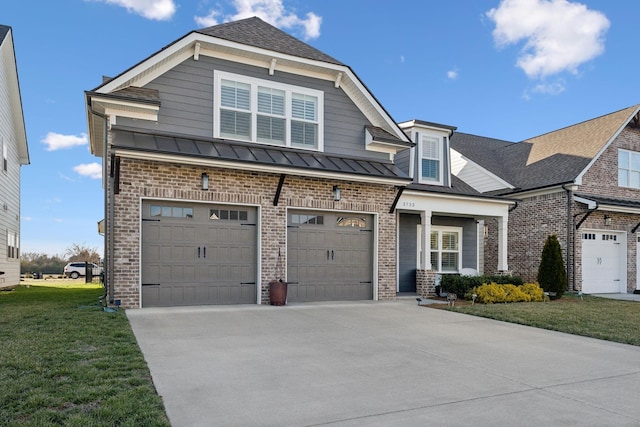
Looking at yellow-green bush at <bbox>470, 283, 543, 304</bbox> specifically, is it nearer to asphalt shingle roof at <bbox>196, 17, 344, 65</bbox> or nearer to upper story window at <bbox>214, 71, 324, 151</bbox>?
upper story window at <bbox>214, 71, 324, 151</bbox>

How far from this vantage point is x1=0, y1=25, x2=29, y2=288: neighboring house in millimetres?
17641

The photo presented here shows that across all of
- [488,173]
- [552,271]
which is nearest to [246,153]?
[552,271]

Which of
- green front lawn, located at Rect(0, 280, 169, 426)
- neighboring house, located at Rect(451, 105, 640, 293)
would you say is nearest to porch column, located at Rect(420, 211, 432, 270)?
neighboring house, located at Rect(451, 105, 640, 293)

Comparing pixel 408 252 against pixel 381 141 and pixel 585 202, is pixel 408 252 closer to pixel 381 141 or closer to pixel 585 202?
pixel 381 141

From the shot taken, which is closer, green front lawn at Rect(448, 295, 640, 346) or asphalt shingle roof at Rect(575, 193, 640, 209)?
green front lawn at Rect(448, 295, 640, 346)

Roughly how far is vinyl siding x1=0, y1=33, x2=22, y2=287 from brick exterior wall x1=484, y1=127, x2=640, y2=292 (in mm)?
19108

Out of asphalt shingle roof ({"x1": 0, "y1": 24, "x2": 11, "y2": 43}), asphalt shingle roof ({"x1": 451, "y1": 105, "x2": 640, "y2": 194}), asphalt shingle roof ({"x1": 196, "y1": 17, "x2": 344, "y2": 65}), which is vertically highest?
asphalt shingle roof ({"x1": 0, "y1": 24, "x2": 11, "y2": 43})

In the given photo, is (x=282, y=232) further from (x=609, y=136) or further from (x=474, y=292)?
(x=609, y=136)

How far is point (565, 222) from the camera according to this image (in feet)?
58.5

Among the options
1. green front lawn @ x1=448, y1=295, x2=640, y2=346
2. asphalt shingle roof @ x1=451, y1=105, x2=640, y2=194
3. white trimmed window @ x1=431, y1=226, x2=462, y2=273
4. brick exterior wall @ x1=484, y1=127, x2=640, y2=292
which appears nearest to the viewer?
green front lawn @ x1=448, y1=295, x2=640, y2=346

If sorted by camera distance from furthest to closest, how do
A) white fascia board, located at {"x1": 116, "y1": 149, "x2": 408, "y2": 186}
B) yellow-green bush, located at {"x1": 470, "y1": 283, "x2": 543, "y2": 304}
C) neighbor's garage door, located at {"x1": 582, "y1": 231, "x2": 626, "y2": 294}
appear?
1. neighbor's garage door, located at {"x1": 582, "y1": 231, "x2": 626, "y2": 294}
2. yellow-green bush, located at {"x1": 470, "y1": 283, "x2": 543, "y2": 304}
3. white fascia board, located at {"x1": 116, "y1": 149, "x2": 408, "y2": 186}

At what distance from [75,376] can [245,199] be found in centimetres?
706

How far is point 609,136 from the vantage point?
60.8 feet

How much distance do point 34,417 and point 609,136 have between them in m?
20.3
